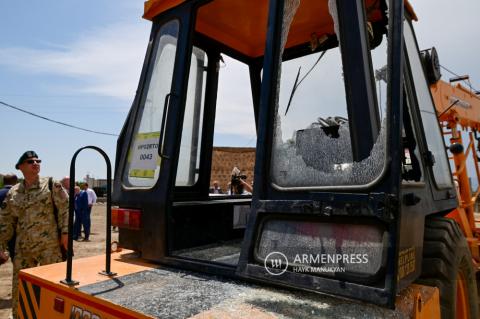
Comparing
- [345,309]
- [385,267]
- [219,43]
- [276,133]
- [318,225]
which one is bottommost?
[345,309]

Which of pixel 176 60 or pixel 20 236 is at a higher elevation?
pixel 176 60

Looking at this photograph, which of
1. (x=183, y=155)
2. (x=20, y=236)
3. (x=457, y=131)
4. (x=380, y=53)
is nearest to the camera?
(x=380, y=53)

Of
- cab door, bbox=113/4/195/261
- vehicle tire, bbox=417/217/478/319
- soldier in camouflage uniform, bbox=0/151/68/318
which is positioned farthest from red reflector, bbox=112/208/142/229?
soldier in camouflage uniform, bbox=0/151/68/318

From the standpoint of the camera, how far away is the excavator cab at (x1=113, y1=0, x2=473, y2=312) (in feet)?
4.70

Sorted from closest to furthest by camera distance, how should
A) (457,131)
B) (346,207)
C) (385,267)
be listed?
(385,267) < (346,207) < (457,131)

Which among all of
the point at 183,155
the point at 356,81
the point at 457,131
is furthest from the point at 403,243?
the point at 457,131

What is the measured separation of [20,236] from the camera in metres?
3.82

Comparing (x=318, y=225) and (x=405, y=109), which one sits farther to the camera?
(x=405, y=109)

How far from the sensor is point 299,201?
1.58 m

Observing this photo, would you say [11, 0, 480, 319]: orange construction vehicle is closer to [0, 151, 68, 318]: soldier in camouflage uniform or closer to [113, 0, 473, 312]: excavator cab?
[113, 0, 473, 312]: excavator cab

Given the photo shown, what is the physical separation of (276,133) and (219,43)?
1580 mm

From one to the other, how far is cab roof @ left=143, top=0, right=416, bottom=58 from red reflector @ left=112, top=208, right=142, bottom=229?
1273mm

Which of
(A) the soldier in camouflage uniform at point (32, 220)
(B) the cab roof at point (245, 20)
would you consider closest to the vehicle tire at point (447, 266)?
(B) the cab roof at point (245, 20)

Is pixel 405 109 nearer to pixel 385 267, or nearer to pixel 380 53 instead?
pixel 380 53
